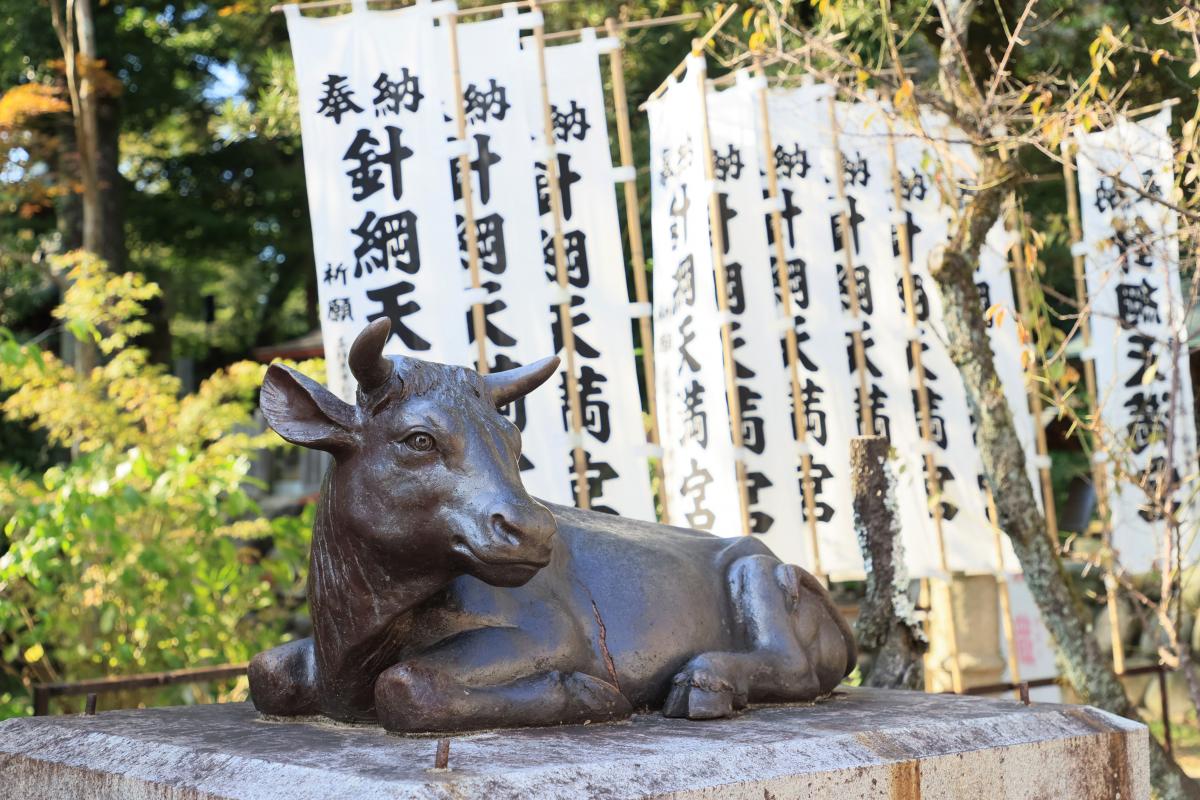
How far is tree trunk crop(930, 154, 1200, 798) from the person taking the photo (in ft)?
18.6

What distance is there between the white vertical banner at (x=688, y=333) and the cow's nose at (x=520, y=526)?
3.89m

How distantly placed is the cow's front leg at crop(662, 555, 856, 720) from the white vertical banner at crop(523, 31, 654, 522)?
292cm

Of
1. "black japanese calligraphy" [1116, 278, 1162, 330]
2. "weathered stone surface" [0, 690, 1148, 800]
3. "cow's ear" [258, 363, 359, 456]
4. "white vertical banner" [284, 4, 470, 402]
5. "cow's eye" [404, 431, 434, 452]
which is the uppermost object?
"white vertical banner" [284, 4, 470, 402]

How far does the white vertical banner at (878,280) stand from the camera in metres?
7.59

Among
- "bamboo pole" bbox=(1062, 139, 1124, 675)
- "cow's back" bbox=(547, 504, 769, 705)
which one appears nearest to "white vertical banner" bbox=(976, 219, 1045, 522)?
"bamboo pole" bbox=(1062, 139, 1124, 675)

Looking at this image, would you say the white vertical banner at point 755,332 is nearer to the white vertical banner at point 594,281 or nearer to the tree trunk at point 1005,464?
the white vertical banner at point 594,281

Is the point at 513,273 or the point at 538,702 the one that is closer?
the point at 538,702

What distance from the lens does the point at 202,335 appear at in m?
19.8

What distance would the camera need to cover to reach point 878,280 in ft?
25.5

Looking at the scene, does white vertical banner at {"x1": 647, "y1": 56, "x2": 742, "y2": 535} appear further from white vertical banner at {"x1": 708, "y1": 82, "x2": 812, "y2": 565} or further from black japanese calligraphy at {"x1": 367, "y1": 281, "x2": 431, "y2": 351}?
black japanese calligraphy at {"x1": 367, "y1": 281, "x2": 431, "y2": 351}

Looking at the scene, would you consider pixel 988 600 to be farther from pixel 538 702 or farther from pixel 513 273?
pixel 538 702

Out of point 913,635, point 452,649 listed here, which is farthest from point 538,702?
point 913,635

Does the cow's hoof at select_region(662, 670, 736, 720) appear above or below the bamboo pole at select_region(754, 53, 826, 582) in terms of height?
below

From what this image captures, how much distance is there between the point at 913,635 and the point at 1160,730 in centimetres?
732
